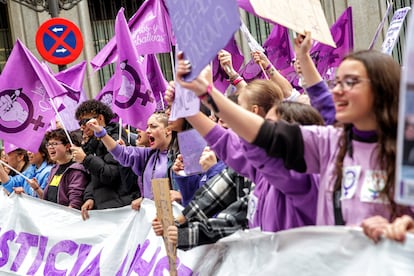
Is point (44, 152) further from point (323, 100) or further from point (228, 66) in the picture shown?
point (323, 100)

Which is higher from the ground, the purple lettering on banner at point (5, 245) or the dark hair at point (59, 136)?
the dark hair at point (59, 136)

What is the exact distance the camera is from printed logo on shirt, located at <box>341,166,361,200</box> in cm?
318

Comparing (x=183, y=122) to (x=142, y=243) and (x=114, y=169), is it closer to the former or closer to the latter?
(x=142, y=243)

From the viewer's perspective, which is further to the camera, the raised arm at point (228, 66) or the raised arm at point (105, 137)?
the raised arm at point (105, 137)

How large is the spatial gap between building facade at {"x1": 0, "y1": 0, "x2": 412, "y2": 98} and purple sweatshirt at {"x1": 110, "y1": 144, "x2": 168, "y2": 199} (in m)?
11.8

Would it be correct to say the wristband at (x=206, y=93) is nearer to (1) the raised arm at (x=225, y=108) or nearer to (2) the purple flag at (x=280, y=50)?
(1) the raised arm at (x=225, y=108)

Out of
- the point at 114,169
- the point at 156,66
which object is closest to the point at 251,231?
the point at 114,169

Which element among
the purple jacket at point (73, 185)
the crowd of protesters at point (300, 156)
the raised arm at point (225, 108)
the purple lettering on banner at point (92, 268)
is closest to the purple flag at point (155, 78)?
the purple jacket at point (73, 185)

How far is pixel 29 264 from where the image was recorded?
7035 millimetres

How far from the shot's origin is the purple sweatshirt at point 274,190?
349 centimetres

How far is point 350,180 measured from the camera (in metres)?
3.21

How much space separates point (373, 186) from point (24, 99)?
16.5 feet

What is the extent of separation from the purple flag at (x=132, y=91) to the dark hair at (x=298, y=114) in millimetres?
3566

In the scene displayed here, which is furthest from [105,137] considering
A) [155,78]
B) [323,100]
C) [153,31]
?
[323,100]
